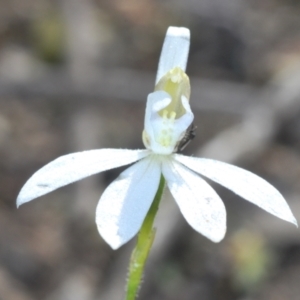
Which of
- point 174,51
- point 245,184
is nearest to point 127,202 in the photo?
point 245,184

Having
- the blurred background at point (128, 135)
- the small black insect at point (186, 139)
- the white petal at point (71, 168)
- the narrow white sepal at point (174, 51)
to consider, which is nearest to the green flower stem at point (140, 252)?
the white petal at point (71, 168)

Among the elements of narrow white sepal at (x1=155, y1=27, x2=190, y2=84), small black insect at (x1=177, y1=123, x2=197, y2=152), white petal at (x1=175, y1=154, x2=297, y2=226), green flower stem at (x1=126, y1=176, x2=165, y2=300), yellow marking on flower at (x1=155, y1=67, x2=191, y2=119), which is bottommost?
green flower stem at (x1=126, y1=176, x2=165, y2=300)

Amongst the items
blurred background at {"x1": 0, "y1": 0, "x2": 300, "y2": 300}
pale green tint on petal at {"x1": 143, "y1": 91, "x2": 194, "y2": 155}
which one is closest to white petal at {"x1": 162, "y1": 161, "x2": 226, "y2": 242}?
pale green tint on petal at {"x1": 143, "y1": 91, "x2": 194, "y2": 155}

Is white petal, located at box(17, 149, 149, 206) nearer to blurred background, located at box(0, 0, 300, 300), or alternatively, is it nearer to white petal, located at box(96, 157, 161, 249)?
white petal, located at box(96, 157, 161, 249)

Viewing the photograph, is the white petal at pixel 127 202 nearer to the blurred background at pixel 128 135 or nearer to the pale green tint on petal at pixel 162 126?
the pale green tint on petal at pixel 162 126

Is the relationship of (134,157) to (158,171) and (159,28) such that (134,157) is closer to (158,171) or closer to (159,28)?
(158,171)

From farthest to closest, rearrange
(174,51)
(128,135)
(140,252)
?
1. (128,135)
2. (174,51)
3. (140,252)

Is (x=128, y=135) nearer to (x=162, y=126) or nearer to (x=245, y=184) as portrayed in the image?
(x=162, y=126)
